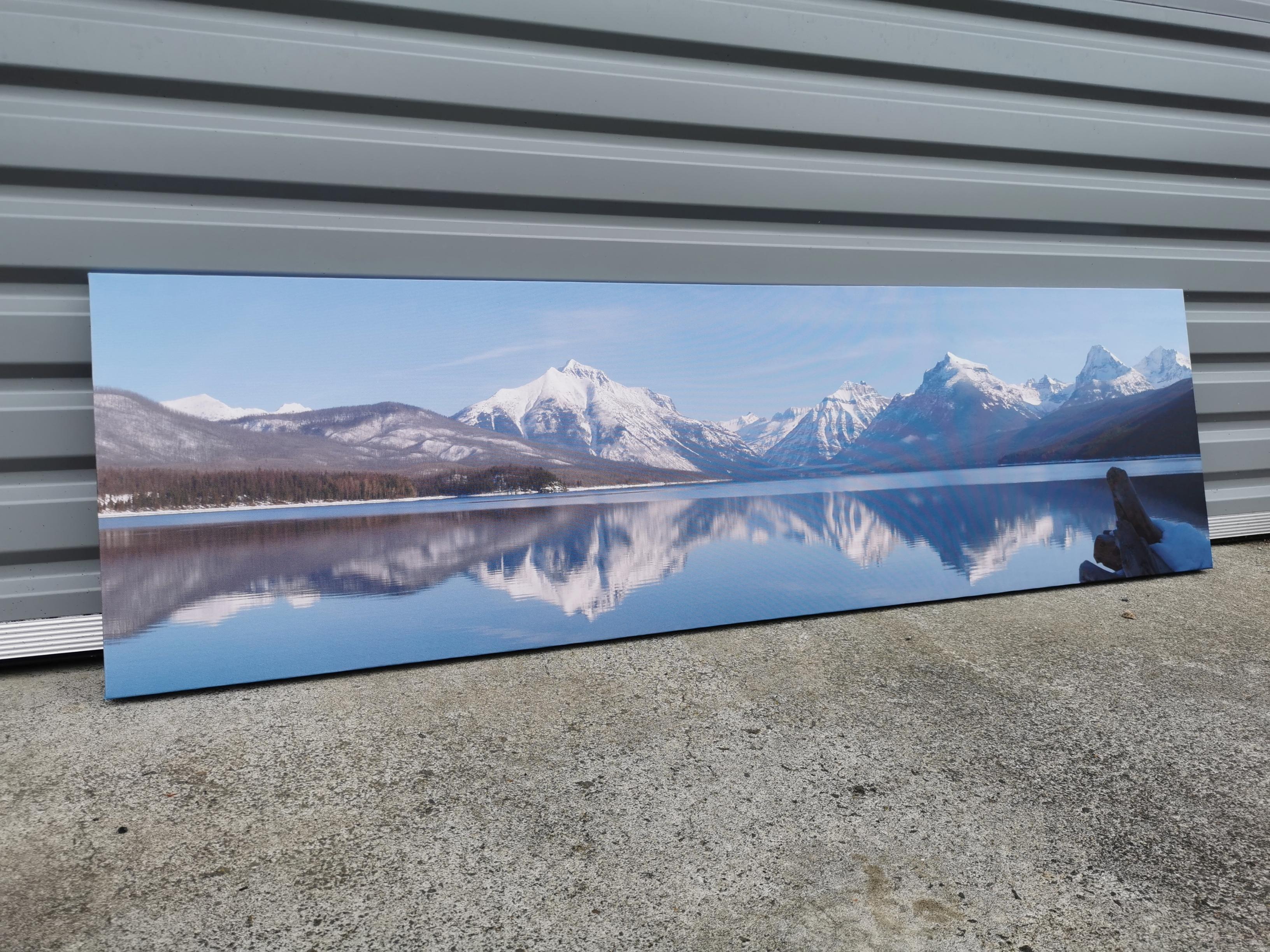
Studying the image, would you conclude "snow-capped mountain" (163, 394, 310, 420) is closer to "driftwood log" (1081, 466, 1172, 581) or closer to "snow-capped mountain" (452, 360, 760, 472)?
"snow-capped mountain" (452, 360, 760, 472)

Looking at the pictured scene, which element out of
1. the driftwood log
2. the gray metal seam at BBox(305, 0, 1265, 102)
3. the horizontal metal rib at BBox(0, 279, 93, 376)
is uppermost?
the gray metal seam at BBox(305, 0, 1265, 102)

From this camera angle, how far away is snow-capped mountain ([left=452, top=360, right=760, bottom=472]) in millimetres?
2348

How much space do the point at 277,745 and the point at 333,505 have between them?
28.9 inches

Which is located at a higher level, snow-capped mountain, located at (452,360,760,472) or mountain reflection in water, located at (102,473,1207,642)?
snow-capped mountain, located at (452,360,760,472)

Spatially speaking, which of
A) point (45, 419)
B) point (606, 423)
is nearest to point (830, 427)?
point (606, 423)

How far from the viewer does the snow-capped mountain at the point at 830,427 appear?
8.46ft

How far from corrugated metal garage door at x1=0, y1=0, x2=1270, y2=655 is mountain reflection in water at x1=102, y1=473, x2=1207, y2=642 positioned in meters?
0.40

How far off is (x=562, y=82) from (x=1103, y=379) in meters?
2.39

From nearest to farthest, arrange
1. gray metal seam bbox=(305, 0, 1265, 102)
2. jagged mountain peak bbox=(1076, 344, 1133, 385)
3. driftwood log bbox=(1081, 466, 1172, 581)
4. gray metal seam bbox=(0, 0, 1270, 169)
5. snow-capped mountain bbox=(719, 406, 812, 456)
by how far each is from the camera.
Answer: gray metal seam bbox=(0, 0, 1270, 169) < gray metal seam bbox=(305, 0, 1265, 102) < snow-capped mountain bbox=(719, 406, 812, 456) < driftwood log bbox=(1081, 466, 1172, 581) < jagged mountain peak bbox=(1076, 344, 1133, 385)

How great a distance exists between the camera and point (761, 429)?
2.56m

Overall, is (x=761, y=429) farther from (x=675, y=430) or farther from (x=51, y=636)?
(x=51, y=636)

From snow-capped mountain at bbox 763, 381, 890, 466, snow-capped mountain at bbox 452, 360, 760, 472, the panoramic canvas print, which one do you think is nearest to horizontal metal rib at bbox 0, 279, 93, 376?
the panoramic canvas print

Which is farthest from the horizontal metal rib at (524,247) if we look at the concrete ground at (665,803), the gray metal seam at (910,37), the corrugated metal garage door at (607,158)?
the concrete ground at (665,803)

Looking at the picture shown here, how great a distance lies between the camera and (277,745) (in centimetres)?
168
